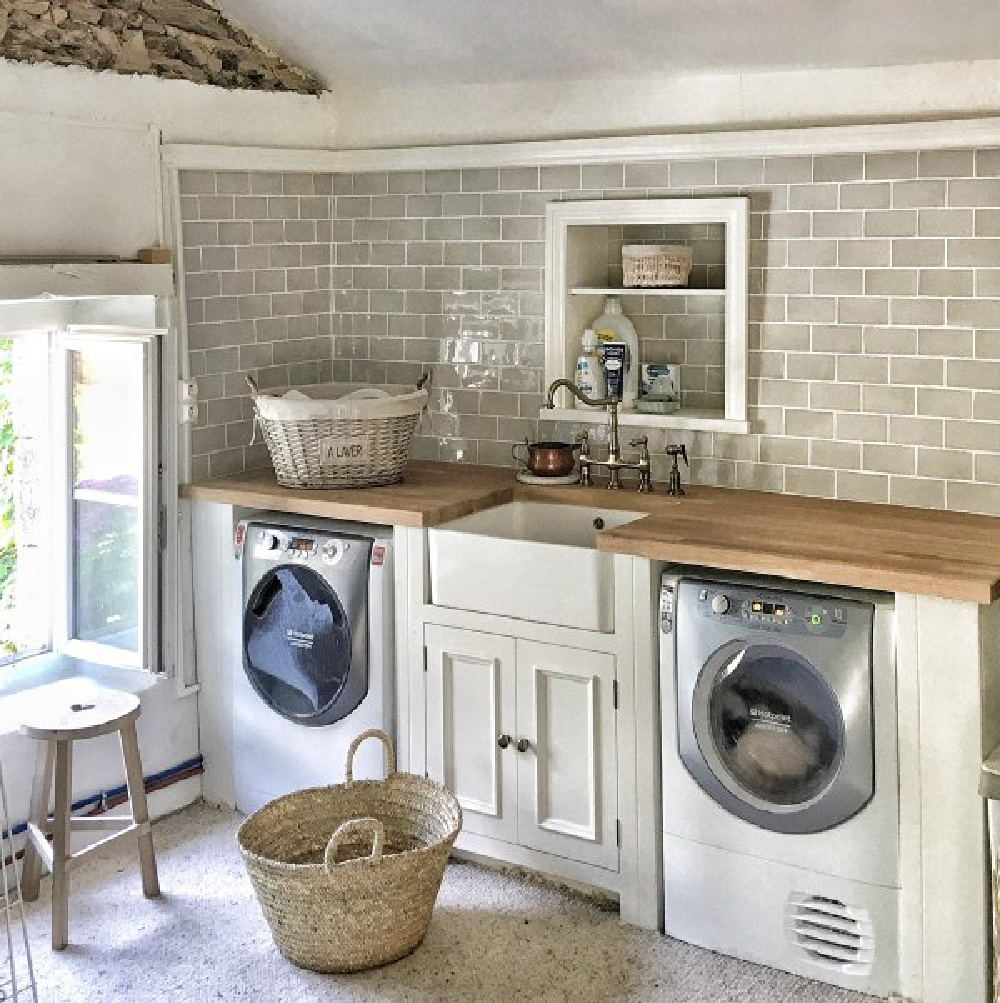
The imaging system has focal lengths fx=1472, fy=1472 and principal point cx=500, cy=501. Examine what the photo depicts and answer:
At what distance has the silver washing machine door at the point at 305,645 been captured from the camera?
166 inches

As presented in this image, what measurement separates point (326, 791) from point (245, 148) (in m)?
2.03

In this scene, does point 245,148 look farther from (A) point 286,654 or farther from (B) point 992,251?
(B) point 992,251

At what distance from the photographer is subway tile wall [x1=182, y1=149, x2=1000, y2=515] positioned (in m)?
4.01

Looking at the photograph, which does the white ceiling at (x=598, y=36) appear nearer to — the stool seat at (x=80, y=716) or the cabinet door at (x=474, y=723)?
the cabinet door at (x=474, y=723)

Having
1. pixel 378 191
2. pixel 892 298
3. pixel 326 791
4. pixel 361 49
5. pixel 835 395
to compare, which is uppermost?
pixel 361 49

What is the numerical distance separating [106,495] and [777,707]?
2144 millimetres

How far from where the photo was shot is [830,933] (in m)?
3.50

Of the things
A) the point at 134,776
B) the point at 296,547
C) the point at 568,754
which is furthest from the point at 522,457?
the point at 134,776

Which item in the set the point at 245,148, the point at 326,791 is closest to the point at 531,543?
the point at 326,791

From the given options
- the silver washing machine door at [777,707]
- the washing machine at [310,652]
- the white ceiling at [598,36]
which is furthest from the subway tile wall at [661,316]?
the silver washing machine door at [777,707]

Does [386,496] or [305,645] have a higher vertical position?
[386,496]

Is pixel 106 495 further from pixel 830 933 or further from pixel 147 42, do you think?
pixel 830 933

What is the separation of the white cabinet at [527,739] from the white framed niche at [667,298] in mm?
932

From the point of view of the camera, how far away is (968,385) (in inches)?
157
